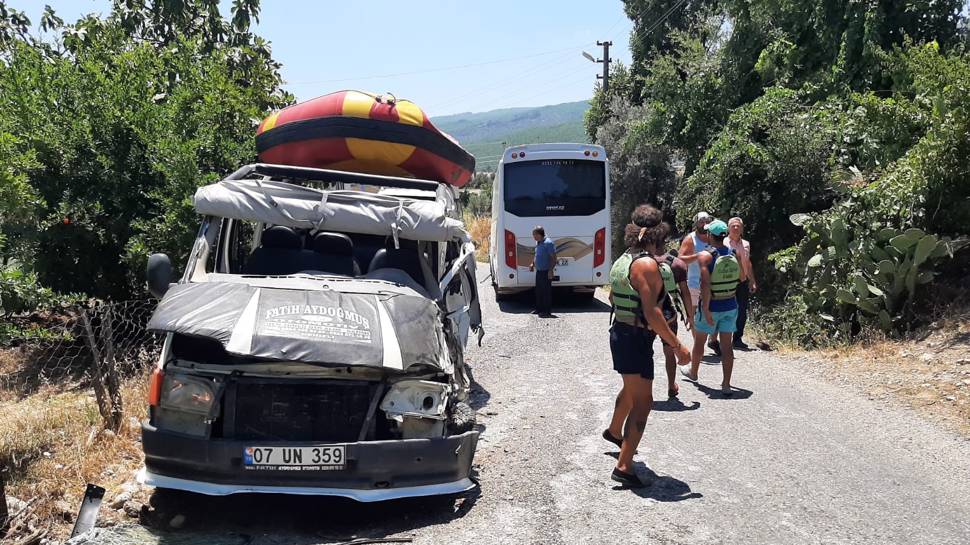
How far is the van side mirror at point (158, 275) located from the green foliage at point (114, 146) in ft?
16.5

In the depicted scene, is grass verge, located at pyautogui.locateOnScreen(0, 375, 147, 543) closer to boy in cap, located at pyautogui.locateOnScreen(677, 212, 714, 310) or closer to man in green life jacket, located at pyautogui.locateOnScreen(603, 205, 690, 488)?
man in green life jacket, located at pyautogui.locateOnScreen(603, 205, 690, 488)

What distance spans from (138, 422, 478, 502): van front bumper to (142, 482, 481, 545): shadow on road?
0.98 feet

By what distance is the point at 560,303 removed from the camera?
1831cm

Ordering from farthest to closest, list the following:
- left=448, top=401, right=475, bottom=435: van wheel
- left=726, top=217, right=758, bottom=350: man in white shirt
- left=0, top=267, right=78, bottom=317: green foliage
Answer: left=726, top=217, right=758, bottom=350: man in white shirt < left=0, top=267, right=78, bottom=317: green foliage < left=448, top=401, right=475, bottom=435: van wheel

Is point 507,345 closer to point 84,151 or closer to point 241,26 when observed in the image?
point 84,151

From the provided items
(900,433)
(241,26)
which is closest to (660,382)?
(900,433)

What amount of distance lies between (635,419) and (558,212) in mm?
11427

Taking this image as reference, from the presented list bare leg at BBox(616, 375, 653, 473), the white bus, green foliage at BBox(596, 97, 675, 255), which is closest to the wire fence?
bare leg at BBox(616, 375, 653, 473)

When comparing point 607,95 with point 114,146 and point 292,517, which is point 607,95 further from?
point 292,517

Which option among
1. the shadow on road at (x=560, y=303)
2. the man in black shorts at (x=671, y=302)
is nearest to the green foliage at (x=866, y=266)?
the man in black shorts at (x=671, y=302)

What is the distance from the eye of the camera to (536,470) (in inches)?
250

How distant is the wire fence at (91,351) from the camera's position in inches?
281

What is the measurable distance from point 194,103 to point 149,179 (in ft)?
4.20

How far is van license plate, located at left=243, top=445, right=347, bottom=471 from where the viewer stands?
5199 mm
